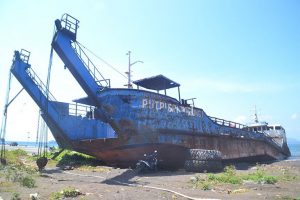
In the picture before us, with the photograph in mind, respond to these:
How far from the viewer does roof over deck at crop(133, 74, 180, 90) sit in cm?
2235

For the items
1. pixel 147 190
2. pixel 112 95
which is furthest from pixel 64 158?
pixel 147 190

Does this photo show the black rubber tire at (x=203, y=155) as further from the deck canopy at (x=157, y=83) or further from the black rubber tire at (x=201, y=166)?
the deck canopy at (x=157, y=83)

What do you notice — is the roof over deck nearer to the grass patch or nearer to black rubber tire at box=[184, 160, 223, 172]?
the grass patch

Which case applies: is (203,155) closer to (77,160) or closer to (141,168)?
(141,168)

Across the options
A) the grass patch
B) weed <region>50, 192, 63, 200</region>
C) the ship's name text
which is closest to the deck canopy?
the ship's name text

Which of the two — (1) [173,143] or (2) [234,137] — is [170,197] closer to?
(1) [173,143]

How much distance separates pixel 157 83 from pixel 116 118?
6508 mm

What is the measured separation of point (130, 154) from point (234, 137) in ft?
44.0

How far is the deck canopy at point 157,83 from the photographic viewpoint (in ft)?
73.4

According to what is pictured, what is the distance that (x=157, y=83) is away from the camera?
2350cm

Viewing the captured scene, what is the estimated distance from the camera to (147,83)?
23.5 meters

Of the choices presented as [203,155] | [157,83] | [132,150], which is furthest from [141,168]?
[157,83]

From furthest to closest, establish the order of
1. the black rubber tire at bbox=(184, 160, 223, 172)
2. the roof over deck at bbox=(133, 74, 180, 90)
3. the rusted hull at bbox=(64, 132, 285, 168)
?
1. the roof over deck at bbox=(133, 74, 180, 90)
2. the rusted hull at bbox=(64, 132, 285, 168)
3. the black rubber tire at bbox=(184, 160, 223, 172)

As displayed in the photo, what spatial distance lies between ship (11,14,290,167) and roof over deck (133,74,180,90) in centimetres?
8
